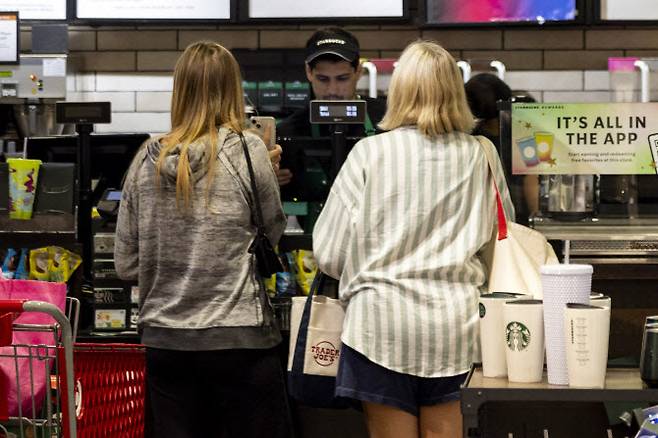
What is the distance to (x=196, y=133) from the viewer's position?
306 cm

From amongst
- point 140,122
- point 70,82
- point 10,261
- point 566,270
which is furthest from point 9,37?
point 566,270

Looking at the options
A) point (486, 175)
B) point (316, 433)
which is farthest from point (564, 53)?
point (486, 175)

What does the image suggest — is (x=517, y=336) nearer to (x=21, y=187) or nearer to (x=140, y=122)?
(x=21, y=187)

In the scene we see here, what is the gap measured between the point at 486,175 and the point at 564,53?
352 centimetres

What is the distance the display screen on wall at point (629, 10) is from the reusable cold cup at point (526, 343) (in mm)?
4080

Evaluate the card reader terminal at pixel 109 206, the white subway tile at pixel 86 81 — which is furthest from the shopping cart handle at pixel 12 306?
the white subway tile at pixel 86 81

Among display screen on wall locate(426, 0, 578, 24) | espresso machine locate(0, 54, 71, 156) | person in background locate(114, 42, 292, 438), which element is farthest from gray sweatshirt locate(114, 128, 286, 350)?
display screen on wall locate(426, 0, 578, 24)

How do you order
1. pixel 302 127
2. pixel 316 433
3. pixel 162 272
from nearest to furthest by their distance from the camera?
pixel 162 272
pixel 316 433
pixel 302 127

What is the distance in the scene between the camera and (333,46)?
4.53 meters

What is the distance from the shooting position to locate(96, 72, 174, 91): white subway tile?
6.27m

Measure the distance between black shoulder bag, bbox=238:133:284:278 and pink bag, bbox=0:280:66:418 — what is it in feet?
1.69

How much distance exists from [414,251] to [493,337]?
0.54 metres

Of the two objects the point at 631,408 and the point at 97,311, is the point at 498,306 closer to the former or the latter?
the point at 631,408

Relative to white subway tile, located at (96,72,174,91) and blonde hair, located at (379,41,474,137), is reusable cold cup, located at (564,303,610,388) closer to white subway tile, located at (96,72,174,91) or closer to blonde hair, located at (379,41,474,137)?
blonde hair, located at (379,41,474,137)
